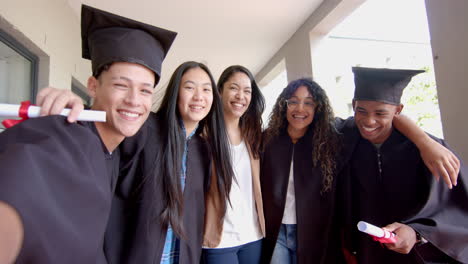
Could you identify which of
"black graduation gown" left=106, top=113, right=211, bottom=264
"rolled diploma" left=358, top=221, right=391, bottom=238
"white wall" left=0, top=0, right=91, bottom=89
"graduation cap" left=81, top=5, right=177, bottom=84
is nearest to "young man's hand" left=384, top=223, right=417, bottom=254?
"rolled diploma" left=358, top=221, right=391, bottom=238

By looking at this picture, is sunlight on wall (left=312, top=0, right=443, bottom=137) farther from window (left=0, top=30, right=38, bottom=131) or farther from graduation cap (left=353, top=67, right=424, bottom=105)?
window (left=0, top=30, right=38, bottom=131)

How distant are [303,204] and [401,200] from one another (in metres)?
0.51

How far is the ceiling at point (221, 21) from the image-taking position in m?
3.51

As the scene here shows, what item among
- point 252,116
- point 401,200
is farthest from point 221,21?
point 401,200

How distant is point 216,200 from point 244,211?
0.19 m

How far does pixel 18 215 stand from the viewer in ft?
1.62

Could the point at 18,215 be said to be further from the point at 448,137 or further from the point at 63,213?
the point at 448,137

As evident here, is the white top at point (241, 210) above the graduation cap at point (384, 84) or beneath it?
beneath

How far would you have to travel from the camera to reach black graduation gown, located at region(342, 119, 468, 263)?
1.21 m

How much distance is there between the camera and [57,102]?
2.44ft

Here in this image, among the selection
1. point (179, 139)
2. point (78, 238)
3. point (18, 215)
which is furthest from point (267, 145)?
point (18, 215)

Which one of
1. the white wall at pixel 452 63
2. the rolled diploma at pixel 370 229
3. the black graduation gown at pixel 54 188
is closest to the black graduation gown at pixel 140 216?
the black graduation gown at pixel 54 188

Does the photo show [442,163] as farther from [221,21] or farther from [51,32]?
[51,32]

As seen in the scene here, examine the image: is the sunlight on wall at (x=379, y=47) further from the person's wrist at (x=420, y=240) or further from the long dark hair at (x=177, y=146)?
the long dark hair at (x=177, y=146)
